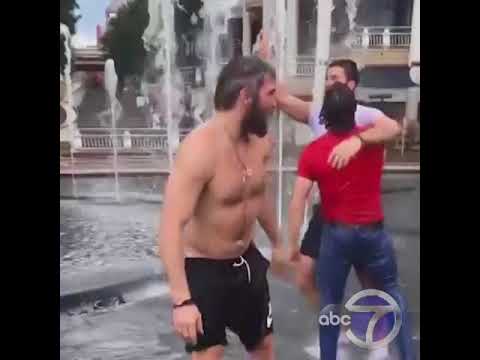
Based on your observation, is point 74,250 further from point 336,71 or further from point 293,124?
point 336,71

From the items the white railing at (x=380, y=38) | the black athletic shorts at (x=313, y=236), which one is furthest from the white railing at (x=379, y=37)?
the black athletic shorts at (x=313, y=236)

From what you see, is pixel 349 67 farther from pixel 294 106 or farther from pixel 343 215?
pixel 343 215

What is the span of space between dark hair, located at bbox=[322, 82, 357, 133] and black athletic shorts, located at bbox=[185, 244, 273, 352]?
485 mm

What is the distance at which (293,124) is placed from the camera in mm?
2557

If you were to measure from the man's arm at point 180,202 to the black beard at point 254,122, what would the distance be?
0.14 metres

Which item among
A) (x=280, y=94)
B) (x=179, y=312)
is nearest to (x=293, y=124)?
(x=280, y=94)

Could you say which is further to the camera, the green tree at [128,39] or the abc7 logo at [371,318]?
the abc7 logo at [371,318]

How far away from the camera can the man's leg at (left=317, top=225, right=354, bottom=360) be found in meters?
2.60

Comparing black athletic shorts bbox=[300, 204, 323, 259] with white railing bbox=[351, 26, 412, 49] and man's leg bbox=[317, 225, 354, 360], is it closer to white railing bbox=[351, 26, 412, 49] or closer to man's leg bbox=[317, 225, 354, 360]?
man's leg bbox=[317, 225, 354, 360]

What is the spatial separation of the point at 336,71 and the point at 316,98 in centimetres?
11

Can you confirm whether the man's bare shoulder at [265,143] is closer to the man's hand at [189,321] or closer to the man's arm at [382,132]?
the man's arm at [382,132]

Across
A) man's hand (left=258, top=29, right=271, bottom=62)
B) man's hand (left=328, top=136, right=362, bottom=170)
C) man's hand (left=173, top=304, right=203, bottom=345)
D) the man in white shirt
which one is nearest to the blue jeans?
the man in white shirt

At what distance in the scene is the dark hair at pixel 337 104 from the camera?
254 cm

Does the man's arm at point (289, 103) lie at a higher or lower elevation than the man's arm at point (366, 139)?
higher
